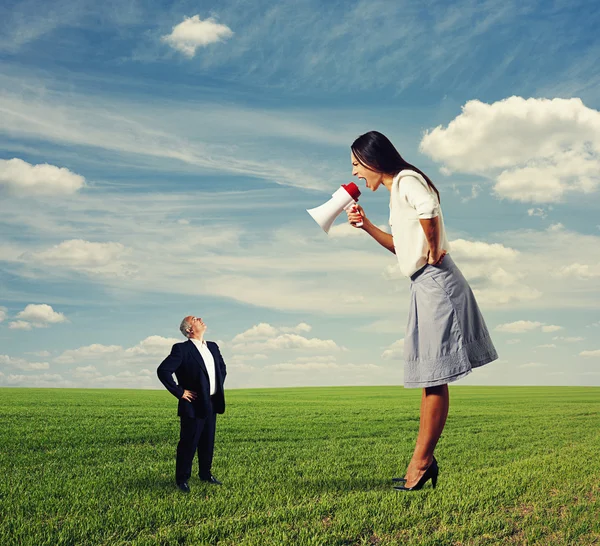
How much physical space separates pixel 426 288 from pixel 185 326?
319 cm

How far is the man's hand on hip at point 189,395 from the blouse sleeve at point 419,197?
138 inches

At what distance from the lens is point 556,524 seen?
583 cm

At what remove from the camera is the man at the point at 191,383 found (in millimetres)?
6844

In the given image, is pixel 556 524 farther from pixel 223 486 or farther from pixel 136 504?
pixel 136 504

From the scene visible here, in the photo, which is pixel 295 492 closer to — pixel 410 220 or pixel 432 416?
pixel 432 416

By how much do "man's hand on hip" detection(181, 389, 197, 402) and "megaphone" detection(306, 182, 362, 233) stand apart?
2.86 metres

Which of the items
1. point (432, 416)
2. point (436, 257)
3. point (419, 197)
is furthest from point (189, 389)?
point (419, 197)

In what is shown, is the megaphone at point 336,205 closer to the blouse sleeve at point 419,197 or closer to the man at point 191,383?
the blouse sleeve at point 419,197

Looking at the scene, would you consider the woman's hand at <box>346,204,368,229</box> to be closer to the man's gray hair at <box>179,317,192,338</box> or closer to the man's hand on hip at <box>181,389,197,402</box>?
the man's gray hair at <box>179,317,192,338</box>

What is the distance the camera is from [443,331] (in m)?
4.94

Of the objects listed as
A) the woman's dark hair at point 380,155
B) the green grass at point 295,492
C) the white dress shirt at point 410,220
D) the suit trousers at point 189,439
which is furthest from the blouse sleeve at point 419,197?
the suit trousers at point 189,439

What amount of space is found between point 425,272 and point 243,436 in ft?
32.4

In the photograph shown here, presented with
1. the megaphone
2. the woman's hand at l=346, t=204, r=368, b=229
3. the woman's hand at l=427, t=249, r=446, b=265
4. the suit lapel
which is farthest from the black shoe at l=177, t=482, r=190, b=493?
the woman's hand at l=427, t=249, r=446, b=265

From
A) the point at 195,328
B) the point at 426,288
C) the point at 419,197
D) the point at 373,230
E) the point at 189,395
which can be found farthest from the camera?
the point at 195,328
